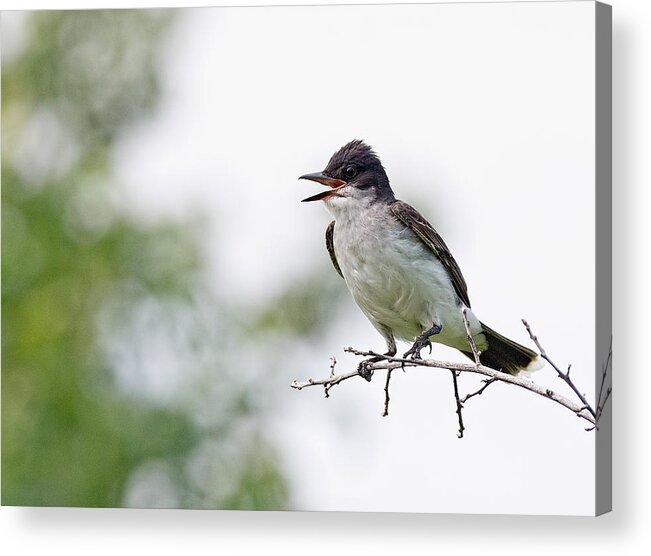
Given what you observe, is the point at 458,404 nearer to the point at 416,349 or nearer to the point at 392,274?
the point at 416,349

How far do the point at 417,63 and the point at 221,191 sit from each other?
1156 millimetres

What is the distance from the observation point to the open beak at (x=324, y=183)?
20.2ft

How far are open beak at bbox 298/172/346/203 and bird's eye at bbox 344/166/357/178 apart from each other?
4 cm

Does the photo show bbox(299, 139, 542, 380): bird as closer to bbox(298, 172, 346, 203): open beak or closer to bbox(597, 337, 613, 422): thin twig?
bbox(298, 172, 346, 203): open beak

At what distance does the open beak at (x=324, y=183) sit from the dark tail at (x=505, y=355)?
0.88 metres

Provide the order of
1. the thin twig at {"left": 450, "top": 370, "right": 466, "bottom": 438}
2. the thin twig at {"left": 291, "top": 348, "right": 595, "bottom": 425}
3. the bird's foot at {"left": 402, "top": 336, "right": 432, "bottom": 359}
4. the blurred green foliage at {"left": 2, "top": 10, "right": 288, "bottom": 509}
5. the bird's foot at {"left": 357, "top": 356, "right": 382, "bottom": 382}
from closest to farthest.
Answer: the thin twig at {"left": 291, "top": 348, "right": 595, "bottom": 425}, the thin twig at {"left": 450, "top": 370, "right": 466, "bottom": 438}, the bird's foot at {"left": 402, "top": 336, "right": 432, "bottom": 359}, the bird's foot at {"left": 357, "top": 356, "right": 382, "bottom": 382}, the blurred green foliage at {"left": 2, "top": 10, "right": 288, "bottom": 509}

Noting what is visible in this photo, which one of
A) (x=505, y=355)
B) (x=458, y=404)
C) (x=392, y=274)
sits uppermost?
(x=392, y=274)

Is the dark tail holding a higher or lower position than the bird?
lower

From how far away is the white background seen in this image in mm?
5875

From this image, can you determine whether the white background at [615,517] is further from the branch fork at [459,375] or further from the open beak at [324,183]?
the open beak at [324,183]

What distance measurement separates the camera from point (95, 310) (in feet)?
23.9

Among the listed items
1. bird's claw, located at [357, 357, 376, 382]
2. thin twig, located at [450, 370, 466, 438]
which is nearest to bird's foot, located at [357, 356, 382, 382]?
bird's claw, located at [357, 357, 376, 382]

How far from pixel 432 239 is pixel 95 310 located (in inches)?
81.6

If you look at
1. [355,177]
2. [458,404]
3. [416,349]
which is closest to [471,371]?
[458,404]
